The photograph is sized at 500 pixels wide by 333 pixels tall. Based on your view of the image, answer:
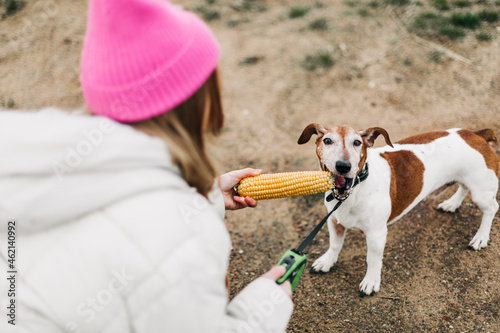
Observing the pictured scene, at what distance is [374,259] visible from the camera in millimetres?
3697

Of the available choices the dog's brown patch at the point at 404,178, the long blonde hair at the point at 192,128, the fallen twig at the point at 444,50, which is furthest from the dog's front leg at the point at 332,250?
the fallen twig at the point at 444,50

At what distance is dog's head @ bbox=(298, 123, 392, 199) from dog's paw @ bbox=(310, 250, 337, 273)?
1.04m

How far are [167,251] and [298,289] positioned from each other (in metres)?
2.91

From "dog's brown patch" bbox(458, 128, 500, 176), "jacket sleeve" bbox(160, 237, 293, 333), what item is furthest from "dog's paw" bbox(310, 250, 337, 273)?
"jacket sleeve" bbox(160, 237, 293, 333)

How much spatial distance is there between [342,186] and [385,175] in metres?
0.56

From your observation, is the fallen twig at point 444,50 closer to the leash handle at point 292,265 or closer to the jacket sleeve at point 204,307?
the leash handle at point 292,265

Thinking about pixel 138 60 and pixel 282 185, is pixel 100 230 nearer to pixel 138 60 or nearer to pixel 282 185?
pixel 138 60

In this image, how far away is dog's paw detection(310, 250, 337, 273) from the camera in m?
4.04

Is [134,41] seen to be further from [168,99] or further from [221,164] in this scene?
[221,164]

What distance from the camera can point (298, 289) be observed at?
3.98 m

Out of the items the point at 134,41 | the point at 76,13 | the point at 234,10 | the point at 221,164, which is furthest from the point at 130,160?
the point at 76,13

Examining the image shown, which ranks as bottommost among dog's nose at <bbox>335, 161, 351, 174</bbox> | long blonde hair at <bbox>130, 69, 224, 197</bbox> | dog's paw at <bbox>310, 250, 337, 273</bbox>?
dog's paw at <bbox>310, 250, 337, 273</bbox>

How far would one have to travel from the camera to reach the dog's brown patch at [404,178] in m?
3.64

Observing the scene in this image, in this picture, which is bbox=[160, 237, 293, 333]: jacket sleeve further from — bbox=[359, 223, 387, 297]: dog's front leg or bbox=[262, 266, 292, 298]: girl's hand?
bbox=[359, 223, 387, 297]: dog's front leg
